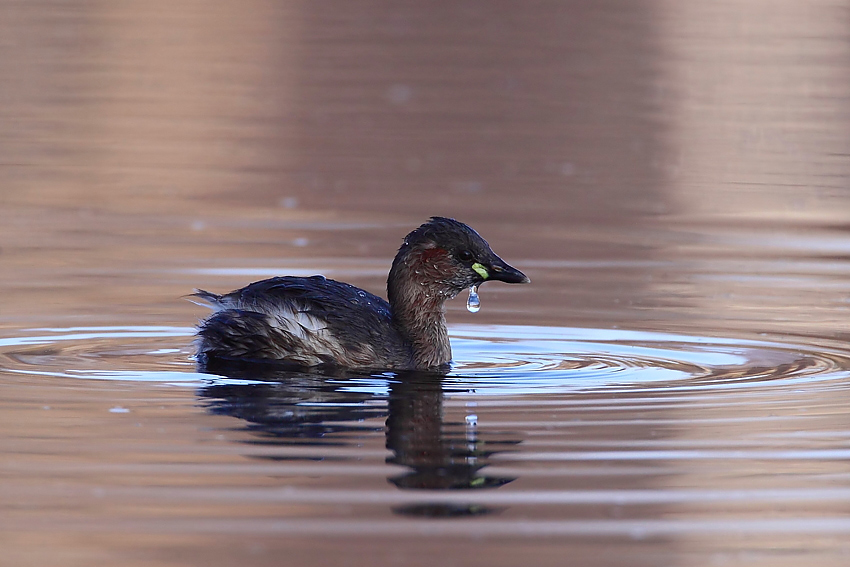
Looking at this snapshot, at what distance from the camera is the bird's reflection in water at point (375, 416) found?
667cm

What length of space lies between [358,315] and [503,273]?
34.3 inches

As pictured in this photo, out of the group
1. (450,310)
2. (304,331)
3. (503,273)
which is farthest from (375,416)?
(450,310)

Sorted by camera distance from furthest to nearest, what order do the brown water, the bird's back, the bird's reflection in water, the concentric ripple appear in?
the bird's back → the concentric ripple → the bird's reflection in water → the brown water

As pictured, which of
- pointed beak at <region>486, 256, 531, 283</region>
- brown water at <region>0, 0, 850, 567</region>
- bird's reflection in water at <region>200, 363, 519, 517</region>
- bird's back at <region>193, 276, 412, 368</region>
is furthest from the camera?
pointed beak at <region>486, 256, 531, 283</region>

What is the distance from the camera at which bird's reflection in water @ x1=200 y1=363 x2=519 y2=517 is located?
21.9 ft

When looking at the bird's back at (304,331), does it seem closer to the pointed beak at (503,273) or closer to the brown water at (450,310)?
the brown water at (450,310)

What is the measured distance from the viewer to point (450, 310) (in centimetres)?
1107

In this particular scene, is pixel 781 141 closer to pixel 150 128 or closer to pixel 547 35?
pixel 150 128

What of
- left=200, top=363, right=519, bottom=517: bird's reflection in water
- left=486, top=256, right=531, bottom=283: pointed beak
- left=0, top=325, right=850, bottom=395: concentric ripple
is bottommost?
left=200, top=363, right=519, bottom=517: bird's reflection in water

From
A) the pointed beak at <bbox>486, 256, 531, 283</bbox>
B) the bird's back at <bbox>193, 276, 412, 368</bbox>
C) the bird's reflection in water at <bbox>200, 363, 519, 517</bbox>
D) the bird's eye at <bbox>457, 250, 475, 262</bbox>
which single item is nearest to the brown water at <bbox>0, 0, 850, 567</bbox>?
the bird's reflection in water at <bbox>200, 363, 519, 517</bbox>

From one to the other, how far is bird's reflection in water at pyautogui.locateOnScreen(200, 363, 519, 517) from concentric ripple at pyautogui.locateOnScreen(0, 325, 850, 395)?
0.63ft

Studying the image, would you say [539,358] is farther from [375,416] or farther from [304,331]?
[375,416]

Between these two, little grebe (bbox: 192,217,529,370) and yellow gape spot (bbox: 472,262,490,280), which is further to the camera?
yellow gape spot (bbox: 472,262,490,280)

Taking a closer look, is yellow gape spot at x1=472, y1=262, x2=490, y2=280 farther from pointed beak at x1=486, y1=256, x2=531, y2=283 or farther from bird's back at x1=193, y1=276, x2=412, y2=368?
bird's back at x1=193, y1=276, x2=412, y2=368
